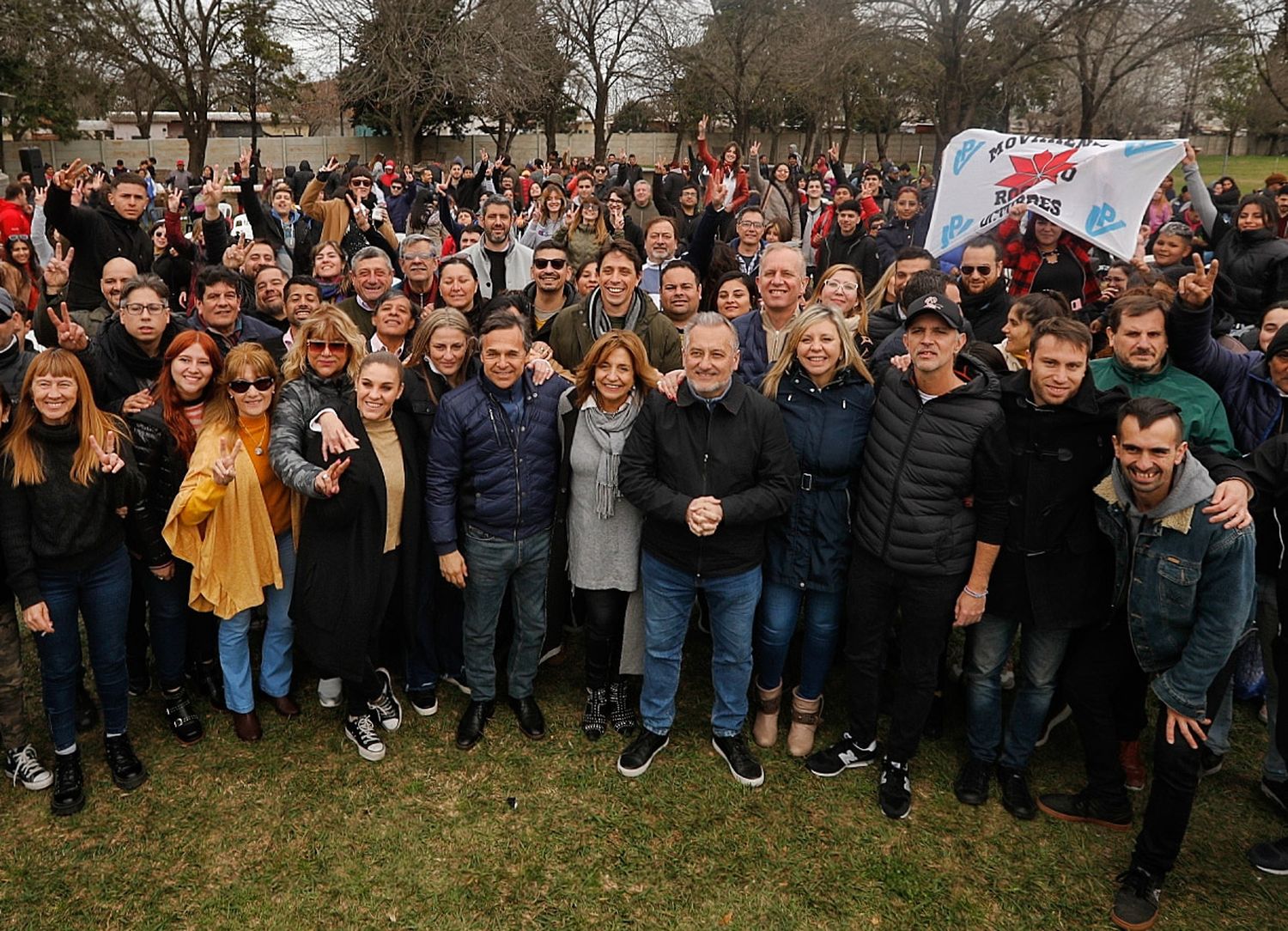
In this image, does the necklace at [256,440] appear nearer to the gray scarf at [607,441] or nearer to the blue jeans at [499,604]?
the blue jeans at [499,604]

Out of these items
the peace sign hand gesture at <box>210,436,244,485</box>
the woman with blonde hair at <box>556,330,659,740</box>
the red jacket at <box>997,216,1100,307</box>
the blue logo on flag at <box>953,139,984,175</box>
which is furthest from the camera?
the blue logo on flag at <box>953,139,984,175</box>

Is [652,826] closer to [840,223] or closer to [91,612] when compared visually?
[91,612]

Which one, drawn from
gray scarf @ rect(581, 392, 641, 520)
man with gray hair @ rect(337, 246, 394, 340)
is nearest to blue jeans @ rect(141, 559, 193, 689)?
man with gray hair @ rect(337, 246, 394, 340)

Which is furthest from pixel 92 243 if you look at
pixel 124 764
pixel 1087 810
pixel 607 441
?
pixel 1087 810

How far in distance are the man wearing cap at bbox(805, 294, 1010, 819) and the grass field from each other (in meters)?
0.46

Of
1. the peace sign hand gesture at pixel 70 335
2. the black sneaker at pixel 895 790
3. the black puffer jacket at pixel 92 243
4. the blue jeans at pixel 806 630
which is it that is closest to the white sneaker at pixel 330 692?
the peace sign hand gesture at pixel 70 335

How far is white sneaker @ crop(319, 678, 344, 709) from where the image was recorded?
4.67m

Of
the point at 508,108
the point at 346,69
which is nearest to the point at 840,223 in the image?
the point at 508,108

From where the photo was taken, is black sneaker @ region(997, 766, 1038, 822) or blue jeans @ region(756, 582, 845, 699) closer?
black sneaker @ region(997, 766, 1038, 822)

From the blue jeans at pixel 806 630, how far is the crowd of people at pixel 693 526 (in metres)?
0.01

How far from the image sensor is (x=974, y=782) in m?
4.14

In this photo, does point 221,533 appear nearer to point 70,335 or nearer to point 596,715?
point 70,335

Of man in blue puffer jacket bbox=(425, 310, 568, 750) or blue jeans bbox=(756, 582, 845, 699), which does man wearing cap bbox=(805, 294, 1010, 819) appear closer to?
blue jeans bbox=(756, 582, 845, 699)

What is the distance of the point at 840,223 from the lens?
9.22 meters
